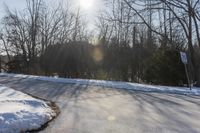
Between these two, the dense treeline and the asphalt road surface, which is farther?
the dense treeline

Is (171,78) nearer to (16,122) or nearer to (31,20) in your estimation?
(16,122)

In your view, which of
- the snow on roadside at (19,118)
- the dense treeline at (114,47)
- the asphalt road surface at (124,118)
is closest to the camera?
the snow on roadside at (19,118)

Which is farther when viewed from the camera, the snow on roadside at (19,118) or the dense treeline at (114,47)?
the dense treeline at (114,47)

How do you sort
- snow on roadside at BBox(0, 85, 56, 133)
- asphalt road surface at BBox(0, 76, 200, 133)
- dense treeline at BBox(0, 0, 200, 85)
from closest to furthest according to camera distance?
snow on roadside at BBox(0, 85, 56, 133)
asphalt road surface at BBox(0, 76, 200, 133)
dense treeline at BBox(0, 0, 200, 85)

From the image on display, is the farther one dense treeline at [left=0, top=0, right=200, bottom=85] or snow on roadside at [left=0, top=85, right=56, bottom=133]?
dense treeline at [left=0, top=0, right=200, bottom=85]

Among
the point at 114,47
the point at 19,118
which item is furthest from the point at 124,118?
the point at 114,47

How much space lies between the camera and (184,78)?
29812 millimetres

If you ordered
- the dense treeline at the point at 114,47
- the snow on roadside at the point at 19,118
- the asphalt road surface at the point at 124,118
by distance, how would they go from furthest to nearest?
the dense treeline at the point at 114,47
the asphalt road surface at the point at 124,118
the snow on roadside at the point at 19,118

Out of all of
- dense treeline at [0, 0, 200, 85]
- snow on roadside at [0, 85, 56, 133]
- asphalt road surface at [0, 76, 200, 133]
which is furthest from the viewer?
dense treeline at [0, 0, 200, 85]

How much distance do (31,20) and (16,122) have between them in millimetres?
49972

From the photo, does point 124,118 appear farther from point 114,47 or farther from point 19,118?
point 114,47

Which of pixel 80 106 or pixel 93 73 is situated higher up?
pixel 93 73

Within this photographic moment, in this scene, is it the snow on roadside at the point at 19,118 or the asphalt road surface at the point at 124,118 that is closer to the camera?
the snow on roadside at the point at 19,118

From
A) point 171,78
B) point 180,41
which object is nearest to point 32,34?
point 180,41
